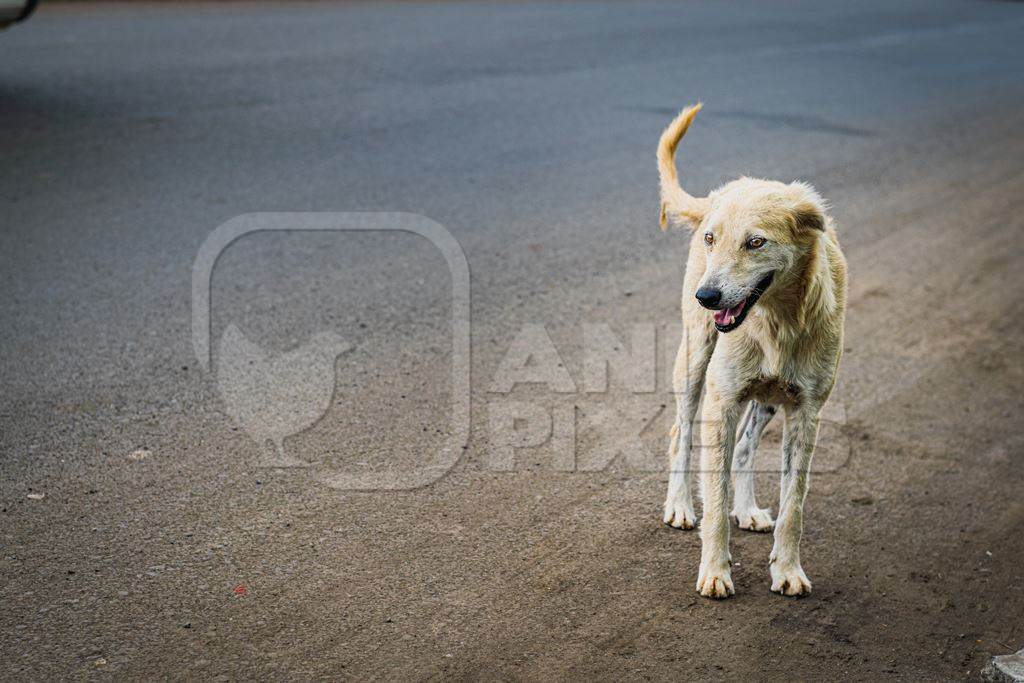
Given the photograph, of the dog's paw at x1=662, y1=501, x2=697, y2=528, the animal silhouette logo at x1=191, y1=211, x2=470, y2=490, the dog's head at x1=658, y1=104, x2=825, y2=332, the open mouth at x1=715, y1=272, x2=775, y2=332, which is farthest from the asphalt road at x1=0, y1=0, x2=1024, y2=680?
the dog's head at x1=658, y1=104, x2=825, y2=332

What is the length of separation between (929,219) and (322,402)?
645 cm

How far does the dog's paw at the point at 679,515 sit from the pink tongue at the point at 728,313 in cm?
110

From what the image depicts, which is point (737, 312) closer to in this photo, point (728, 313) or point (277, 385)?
point (728, 313)

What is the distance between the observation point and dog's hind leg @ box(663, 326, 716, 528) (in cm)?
501

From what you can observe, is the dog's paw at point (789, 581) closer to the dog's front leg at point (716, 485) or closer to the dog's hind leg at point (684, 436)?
the dog's front leg at point (716, 485)

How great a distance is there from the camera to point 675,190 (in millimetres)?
5316

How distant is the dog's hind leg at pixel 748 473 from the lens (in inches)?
201

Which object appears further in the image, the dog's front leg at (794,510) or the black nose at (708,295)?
the dog's front leg at (794,510)

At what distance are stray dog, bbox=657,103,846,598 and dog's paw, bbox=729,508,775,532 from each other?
1.23 feet

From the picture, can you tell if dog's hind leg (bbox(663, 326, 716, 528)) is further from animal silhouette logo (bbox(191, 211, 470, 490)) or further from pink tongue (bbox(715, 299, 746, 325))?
animal silhouette logo (bbox(191, 211, 470, 490))

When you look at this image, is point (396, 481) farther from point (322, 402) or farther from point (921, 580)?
point (921, 580)

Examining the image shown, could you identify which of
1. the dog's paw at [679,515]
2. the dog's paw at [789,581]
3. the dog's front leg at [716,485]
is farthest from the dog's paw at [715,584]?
the dog's paw at [679,515]

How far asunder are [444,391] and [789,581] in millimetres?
2361

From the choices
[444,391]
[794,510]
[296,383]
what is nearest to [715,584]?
[794,510]
